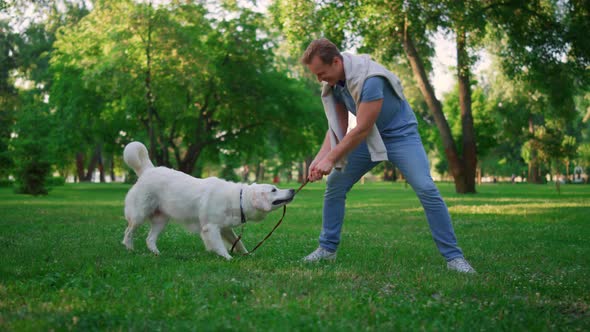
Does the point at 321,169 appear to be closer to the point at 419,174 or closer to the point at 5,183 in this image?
the point at 419,174

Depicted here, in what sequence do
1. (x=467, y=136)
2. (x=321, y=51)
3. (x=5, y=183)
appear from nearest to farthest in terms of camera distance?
(x=321, y=51)
(x=467, y=136)
(x=5, y=183)

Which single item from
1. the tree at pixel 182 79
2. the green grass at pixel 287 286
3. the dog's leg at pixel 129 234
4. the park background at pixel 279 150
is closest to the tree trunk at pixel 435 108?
the park background at pixel 279 150

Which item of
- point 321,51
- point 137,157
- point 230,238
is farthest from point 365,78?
point 137,157

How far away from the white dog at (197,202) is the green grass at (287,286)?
343mm

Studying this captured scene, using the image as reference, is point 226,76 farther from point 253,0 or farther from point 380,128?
point 380,128

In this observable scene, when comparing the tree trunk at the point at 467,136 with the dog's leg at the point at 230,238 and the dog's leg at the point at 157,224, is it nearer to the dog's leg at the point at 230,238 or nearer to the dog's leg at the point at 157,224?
the dog's leg at the point at 230,238

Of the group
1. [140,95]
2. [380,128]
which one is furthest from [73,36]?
[380,128]

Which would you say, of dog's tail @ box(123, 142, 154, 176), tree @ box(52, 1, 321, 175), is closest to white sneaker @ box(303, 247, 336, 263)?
dog's tail @ box(123, 142, 154, 176)

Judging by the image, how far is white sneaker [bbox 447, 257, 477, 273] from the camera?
5562 mm

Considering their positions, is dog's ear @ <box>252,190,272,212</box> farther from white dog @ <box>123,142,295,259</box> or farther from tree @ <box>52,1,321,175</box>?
tree @ <box>52,1,321,175</box>

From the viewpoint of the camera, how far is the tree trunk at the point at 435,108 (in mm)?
22969

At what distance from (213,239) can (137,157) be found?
1687mm

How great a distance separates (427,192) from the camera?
562cm

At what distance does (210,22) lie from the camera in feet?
101
